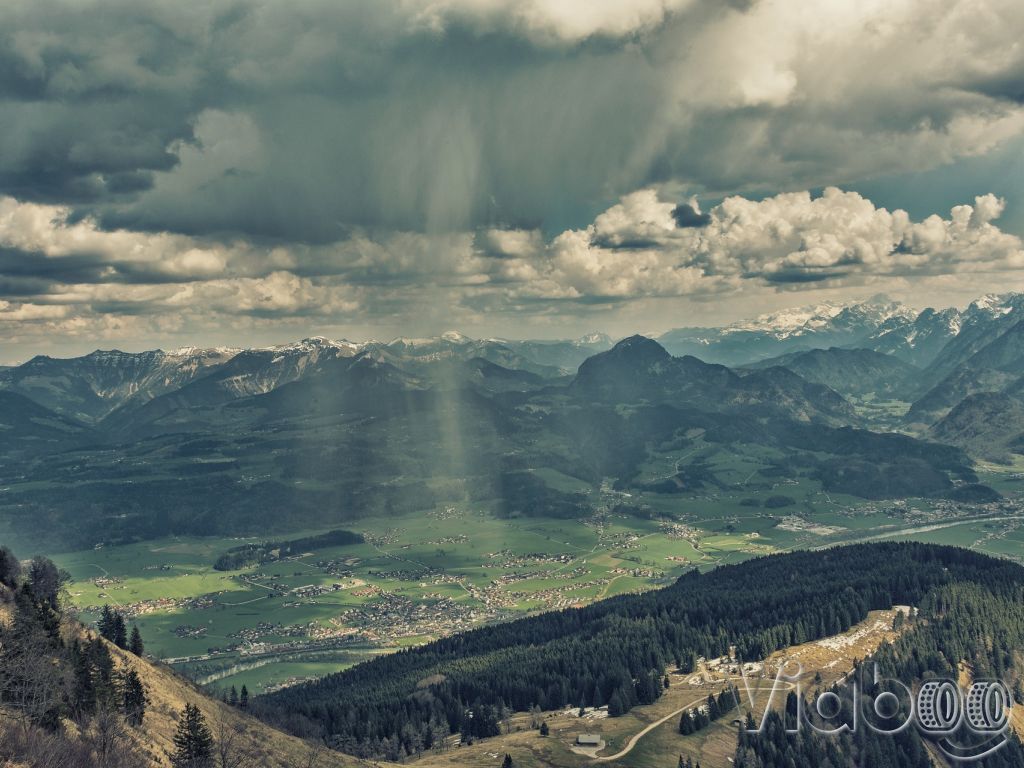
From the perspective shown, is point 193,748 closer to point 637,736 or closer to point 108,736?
point 108,736

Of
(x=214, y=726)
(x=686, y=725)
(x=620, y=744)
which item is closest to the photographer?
(x=214, y=726)

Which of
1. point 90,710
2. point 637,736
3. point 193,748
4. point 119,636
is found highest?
point 90,710

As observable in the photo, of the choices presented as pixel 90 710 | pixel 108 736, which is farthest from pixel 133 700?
pixel 108 736

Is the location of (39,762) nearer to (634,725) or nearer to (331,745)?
(331,745)

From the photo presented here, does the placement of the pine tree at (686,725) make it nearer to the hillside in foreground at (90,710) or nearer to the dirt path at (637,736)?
the dirt path at (637,736)

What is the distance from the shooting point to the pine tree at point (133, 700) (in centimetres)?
11819

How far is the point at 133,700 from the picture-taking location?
120812 mm

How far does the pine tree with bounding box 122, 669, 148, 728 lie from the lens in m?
118

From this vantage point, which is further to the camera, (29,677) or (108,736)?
(29,677)

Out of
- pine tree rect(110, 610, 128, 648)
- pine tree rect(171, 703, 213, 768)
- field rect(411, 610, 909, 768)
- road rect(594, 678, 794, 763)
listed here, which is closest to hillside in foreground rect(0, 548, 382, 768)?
pine tree rect(171, 703, 213, 768)

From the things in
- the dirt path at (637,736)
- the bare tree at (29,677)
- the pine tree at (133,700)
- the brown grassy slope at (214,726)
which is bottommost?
the dirt path at (637,736)

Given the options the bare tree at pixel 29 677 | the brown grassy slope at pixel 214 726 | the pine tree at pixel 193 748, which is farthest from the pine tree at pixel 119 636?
the pine tree at pixel 193 748

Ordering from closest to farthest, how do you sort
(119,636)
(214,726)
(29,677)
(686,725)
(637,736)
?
(29,677)
(214,726)
(119,636)
(637,736)
(686,725)

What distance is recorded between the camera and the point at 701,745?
588 feet
